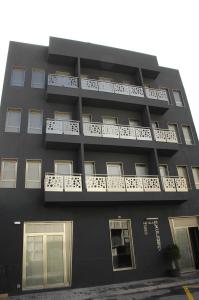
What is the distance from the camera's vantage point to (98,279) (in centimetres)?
1281

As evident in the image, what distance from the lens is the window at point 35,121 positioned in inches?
594

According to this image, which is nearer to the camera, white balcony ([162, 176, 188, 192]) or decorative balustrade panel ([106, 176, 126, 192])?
decorative balustrade panel ([106, 176, 126, 192])

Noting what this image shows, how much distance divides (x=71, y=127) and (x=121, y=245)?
761cm

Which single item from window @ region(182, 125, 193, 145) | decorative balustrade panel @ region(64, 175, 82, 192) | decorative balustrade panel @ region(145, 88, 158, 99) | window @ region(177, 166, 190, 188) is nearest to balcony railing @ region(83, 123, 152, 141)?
decorative balustrade panel @ region(145, 88, 158, 99)

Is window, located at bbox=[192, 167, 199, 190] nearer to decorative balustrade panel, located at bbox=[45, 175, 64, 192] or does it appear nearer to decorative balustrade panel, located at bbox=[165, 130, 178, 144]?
decorative balustrade panel, located at bbox=[165, 130, 178, 144]

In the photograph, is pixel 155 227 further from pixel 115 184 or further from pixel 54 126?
pixel 54 126

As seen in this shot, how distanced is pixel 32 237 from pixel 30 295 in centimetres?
260

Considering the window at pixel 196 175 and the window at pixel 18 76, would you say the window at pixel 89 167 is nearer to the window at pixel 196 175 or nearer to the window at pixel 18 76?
the window at pixel 18 76

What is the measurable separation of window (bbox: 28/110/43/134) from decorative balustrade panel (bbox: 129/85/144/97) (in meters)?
6.72

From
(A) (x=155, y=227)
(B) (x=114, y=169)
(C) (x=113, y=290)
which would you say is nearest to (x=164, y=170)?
(B) (x=114, y=169)

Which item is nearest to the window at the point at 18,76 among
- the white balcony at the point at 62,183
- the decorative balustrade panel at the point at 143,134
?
the white balcony at the point at 62,183

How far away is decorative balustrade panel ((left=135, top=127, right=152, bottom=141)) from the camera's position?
1631 cm

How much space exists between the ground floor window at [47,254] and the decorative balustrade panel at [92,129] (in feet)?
18.5

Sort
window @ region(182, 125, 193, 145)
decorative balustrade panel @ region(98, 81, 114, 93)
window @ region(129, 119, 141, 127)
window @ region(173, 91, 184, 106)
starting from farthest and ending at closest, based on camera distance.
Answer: window @ region(173, 91, 184, 106), window @ region(182, 125, 193, 145), window @ region(129, 119, 141, 127), decorative balustrade panel @ region(98, 81, 114, 93)
